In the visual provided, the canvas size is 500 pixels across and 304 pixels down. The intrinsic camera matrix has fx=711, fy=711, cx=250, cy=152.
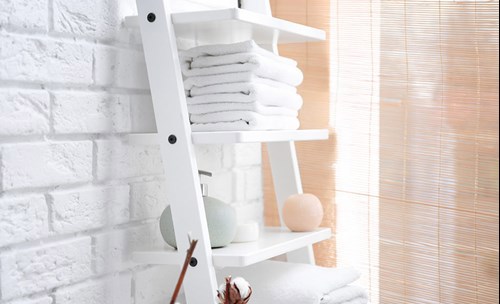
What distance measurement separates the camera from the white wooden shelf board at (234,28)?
1290mm

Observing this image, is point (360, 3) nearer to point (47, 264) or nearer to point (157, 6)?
point (157, 6)

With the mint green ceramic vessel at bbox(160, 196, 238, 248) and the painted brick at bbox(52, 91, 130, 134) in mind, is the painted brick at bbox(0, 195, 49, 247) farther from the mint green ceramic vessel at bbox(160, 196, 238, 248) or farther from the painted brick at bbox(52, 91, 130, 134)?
the mint green ceramic vessel at bbox(160, 196, 238, 248)

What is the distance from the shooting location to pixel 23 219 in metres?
1.15

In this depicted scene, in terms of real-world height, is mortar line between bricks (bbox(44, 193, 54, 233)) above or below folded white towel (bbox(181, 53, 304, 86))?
below

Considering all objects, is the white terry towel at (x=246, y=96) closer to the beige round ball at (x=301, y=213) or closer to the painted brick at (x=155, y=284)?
the beige round ball at (x=301, y=213)

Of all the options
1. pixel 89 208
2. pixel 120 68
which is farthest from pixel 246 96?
pixel 89 208

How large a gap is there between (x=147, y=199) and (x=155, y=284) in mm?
180

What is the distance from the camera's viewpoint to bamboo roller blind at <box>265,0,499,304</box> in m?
1.57

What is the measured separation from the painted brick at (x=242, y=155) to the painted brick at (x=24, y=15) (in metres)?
0.65

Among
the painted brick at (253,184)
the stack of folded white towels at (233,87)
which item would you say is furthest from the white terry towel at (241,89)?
the painted brick at (253,184)

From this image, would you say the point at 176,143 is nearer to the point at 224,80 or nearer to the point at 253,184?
the point at 224,80

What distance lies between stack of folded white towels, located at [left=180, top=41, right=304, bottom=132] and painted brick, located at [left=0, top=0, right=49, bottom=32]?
0.33m

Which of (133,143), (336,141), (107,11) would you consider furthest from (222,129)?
(336,141)

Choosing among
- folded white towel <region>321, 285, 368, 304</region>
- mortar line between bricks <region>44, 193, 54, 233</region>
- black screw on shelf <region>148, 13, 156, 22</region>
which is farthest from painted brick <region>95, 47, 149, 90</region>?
folded white towel <region>321, 285, 368, 304</region>
